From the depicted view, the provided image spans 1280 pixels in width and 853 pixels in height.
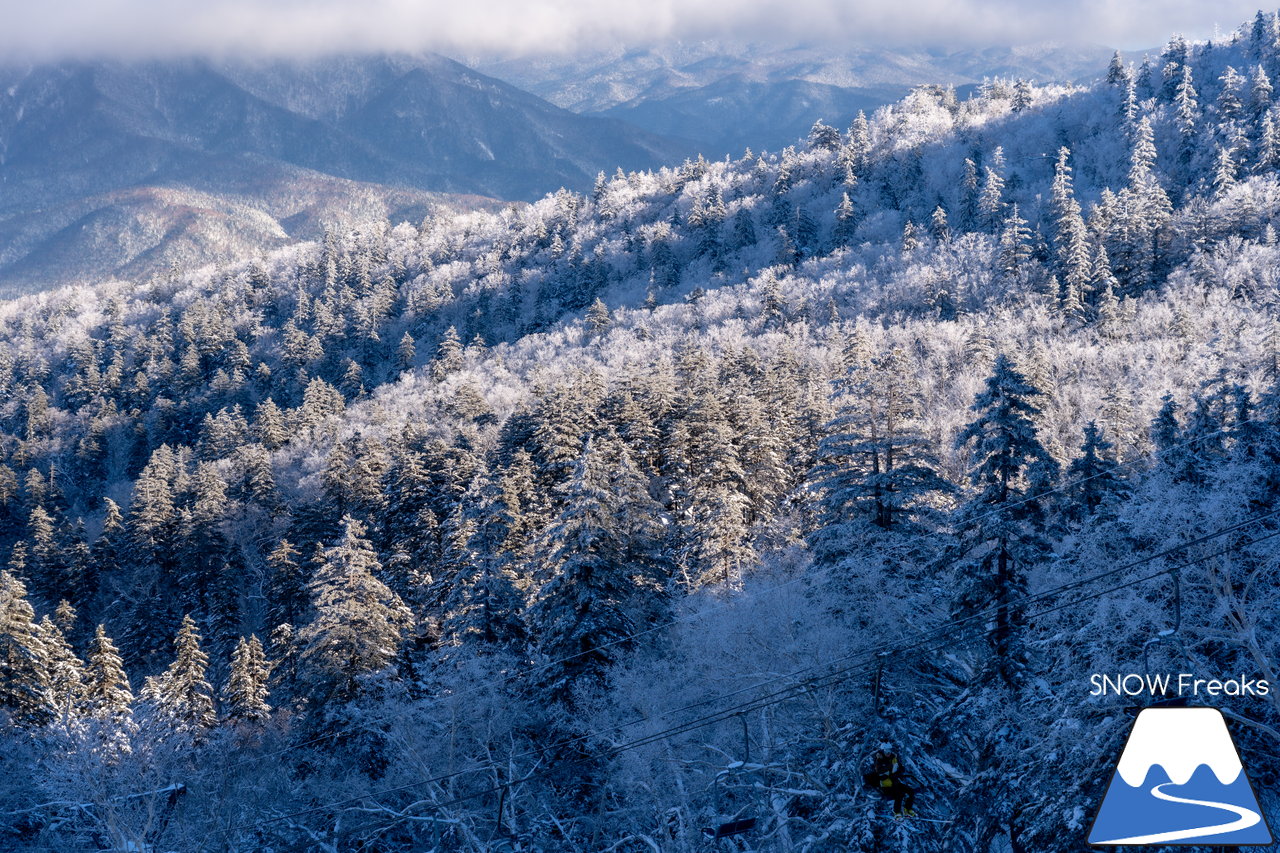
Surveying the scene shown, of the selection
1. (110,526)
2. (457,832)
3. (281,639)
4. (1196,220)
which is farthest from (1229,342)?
(110,526)

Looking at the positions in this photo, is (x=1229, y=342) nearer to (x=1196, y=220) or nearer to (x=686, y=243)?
(x=1196, y=220)

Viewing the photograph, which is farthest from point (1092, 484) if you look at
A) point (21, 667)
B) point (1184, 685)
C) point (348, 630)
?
point (21, 667)

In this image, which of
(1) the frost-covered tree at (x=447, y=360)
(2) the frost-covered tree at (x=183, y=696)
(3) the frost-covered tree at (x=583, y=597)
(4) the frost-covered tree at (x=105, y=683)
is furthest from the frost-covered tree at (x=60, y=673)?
(1) the frost-covered tree at (x=447, y=360)

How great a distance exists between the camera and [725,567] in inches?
1324

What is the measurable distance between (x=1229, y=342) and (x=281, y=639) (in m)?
68.5

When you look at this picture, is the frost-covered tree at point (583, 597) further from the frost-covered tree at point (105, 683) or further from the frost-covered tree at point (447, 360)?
the frost-covered tree at point (447, 360)

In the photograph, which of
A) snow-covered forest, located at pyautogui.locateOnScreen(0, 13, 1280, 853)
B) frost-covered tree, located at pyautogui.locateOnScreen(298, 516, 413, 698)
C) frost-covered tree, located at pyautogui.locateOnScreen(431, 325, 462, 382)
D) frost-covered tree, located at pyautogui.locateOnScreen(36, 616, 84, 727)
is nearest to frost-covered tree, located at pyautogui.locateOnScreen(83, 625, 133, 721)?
snow-covered forest, located at pyautogui.locateOnScreen(0, 13, 1280, 853)

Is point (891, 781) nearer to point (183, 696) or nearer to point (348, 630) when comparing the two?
point (348, 630)

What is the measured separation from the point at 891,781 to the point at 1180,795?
26.9 feet

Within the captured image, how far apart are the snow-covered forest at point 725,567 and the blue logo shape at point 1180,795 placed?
4981 millimetres

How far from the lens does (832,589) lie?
2686cm

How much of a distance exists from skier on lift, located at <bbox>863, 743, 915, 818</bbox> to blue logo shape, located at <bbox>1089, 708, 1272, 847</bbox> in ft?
24.4

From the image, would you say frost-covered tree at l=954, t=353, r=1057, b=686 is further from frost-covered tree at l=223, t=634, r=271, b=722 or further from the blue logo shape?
frost-covered tree at l=223, t=634, r=271, b=722

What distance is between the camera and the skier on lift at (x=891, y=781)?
61.5 ft
